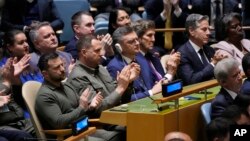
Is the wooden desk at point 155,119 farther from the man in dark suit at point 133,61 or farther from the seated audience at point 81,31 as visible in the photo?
the seated audience at point 81,31

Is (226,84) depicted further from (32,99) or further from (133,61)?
(32,99)

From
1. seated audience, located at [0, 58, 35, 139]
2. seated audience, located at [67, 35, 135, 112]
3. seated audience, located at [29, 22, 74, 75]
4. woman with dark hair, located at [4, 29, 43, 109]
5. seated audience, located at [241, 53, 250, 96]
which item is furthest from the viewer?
seated audience, located at [29, 22, 74, 75]

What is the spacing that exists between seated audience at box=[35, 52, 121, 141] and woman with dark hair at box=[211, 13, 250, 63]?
1.51 m

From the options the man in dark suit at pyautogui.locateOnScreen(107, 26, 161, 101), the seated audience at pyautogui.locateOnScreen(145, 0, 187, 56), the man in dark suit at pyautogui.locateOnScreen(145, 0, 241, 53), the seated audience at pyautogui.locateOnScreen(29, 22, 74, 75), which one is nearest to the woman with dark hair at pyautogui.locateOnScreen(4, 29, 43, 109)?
the seated audience at pyautogui.locateOnScreen(29, 22, 74, 75)

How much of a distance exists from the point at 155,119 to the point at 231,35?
1.69 m

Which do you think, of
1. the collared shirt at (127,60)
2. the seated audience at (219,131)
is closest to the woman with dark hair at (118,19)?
the collared shirt at (127,60)

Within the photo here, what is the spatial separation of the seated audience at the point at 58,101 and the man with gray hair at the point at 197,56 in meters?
1.00

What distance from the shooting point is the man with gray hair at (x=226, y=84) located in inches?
171

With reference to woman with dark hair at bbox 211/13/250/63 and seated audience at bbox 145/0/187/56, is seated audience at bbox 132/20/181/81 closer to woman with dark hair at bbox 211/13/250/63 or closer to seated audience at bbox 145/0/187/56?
woman with dark hair at bbox 211/13/250/63

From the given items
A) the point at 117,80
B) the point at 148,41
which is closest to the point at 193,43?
the point at 148,41

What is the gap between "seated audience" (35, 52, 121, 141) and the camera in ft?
14.5

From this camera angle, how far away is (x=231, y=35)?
5.80m

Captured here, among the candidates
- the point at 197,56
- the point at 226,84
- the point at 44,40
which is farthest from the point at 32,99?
the point at 197,56

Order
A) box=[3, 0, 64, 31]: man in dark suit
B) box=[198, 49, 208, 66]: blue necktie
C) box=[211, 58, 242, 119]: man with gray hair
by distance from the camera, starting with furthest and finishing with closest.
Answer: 1. box=[3, 0, 64, 31]: man in dark suit
2. box=[198, 49, 208, 66]: blue necktie
3. box=[211, 58, 242, 119]: man with gray hair
